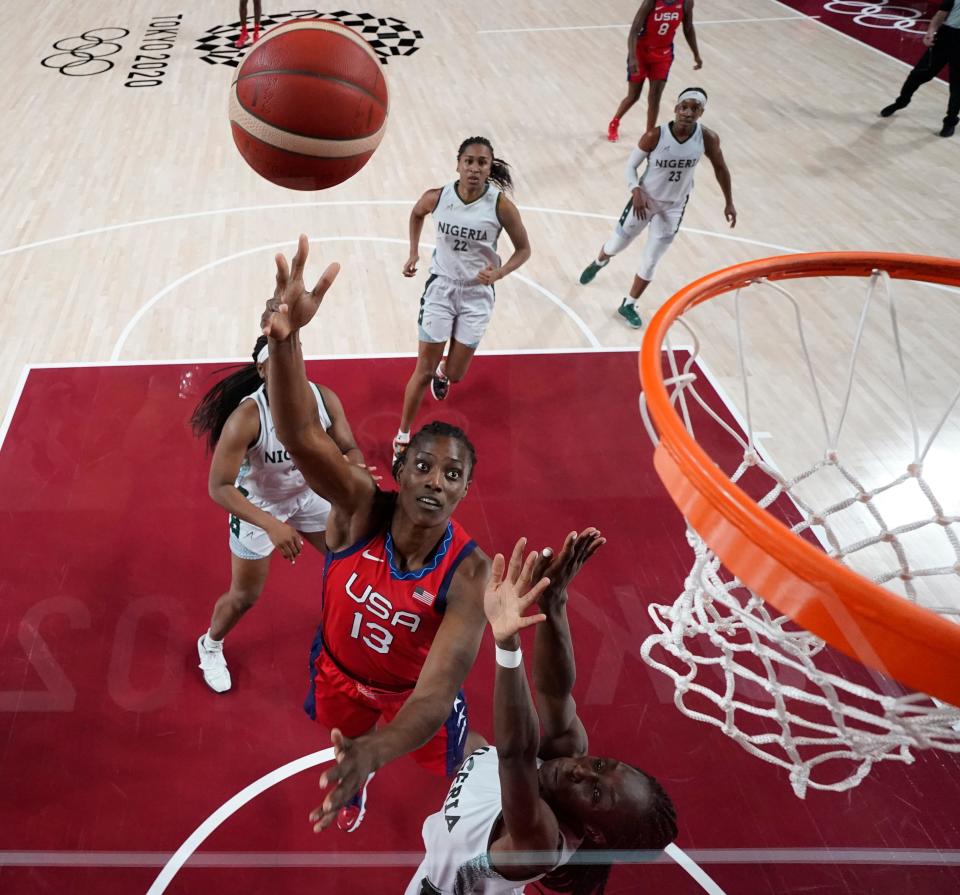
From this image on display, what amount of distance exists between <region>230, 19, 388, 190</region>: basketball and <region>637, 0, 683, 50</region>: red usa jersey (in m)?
5.28

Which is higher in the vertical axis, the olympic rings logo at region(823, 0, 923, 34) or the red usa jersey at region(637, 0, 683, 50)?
the red usa jersey at region(637, 0, 683, 50)

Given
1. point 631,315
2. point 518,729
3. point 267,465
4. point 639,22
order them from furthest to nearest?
point 639,22
point 631,315
point 267,465
point 518,729

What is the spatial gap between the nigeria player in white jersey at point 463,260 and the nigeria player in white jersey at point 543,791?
2142 mm

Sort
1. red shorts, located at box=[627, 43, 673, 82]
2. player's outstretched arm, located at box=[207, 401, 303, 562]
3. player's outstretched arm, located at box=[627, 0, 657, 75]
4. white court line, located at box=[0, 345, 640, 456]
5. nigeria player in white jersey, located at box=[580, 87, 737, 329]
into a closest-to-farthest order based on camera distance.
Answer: player's outstretched arm, located at box=[207, 401, 303, 562]
white court line, located at box=[0, 345, 640, 456]
nigeria player in white jersey, located at box=[580, 87, 737, 329]
player's outstretched arm, located at box=[627, 0, 657, 75]
red shorts, located at box=[627, 43, 673, 82]

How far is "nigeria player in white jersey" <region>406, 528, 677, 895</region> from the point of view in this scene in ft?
5.30

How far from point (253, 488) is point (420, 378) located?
1.33 metres

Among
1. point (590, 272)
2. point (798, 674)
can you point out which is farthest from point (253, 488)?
point (590, 272)

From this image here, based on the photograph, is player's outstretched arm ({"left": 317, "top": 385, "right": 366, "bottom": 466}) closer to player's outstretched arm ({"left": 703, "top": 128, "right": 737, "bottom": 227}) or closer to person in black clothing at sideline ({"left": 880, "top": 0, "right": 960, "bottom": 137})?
player's outstretched arm ({"left": 703, "top": 128, "right": 737, "bottom": 227})

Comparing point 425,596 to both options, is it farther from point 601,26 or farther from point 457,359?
point 601,26

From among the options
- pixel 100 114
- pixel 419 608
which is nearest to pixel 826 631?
pixel 419 608

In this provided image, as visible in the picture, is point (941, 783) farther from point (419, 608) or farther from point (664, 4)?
point (664, 4)

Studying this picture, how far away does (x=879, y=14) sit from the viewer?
1133cm

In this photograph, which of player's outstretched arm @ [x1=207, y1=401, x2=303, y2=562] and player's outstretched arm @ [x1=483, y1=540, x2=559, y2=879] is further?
player's outstretched arm @ [x1=207, y1=401, x2=303, y2=562]

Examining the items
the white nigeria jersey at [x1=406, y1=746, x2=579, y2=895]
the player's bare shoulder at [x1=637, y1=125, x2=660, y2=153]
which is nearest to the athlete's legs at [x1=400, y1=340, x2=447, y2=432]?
the player's bare shoulder at [x1=637, y1=125, x2=660, y2=153]
